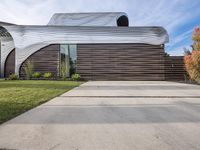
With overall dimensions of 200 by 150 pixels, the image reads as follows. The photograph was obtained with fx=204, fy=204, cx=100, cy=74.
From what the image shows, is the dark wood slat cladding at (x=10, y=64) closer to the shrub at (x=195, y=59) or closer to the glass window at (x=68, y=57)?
the glass window at (x=68, y=57)

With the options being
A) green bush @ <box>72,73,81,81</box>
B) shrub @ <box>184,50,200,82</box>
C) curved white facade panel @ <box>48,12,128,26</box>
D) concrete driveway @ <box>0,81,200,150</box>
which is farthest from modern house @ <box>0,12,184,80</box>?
concrete driveway @ <box>0,81,200,150</box>

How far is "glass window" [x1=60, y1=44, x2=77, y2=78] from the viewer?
17.2 meters

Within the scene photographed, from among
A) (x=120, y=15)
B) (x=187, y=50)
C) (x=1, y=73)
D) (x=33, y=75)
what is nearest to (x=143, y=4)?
(x=187, y=50)

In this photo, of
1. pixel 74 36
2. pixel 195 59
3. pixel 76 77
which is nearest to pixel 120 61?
pixel 76 77

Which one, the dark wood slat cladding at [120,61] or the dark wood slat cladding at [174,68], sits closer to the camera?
the dark wood slat cladding at [174,68]

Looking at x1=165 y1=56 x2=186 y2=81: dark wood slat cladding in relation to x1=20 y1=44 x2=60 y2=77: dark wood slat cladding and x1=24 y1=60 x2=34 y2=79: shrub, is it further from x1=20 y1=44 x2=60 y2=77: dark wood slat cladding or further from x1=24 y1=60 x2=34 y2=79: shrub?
x1=24 y1=60 x2=34 y2=79: shrub

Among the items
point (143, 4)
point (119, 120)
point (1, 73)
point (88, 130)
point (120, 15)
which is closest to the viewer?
point (88, 130)

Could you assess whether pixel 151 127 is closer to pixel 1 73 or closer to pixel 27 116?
pixel 27 116

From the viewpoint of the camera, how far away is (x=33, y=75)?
645 inches

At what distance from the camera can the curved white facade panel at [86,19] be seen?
23875 millimetres

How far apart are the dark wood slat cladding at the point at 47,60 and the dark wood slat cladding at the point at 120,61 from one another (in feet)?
6.34

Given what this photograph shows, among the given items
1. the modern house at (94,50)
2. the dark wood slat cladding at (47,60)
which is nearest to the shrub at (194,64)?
the modern house at (94,50)

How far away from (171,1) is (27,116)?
459 inches

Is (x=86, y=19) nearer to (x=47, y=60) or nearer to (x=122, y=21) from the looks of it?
(x=122, y=21)
